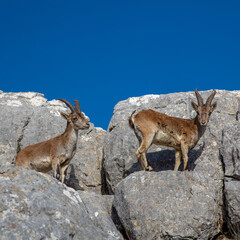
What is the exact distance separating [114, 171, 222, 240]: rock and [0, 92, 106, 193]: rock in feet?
13.0

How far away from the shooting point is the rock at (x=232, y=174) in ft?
33.9

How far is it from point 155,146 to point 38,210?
6.80 metres

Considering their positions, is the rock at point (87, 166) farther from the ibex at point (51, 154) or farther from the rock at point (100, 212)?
the rock at point (100, 212)

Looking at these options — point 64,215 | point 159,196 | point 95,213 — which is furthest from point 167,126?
point 64,215

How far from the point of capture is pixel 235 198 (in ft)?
34.3

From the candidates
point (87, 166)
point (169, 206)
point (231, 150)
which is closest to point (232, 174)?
point (231, 150)

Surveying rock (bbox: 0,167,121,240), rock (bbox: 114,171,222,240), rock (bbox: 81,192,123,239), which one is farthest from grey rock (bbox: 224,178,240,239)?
rock (bbox: 0,167,121,240)

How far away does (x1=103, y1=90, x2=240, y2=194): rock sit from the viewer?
516 inches

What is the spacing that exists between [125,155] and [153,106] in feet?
8.22

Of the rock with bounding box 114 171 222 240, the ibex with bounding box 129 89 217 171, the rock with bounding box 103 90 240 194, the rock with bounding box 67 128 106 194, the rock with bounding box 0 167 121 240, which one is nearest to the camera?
the rock with bounding box 0 167 121 240

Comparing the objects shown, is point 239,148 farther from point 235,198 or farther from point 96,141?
point 96,141

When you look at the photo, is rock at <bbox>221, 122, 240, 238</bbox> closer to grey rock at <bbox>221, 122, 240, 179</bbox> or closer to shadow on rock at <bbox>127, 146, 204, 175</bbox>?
grey rock at <bbox>221, 122, 240, 179</bbox>

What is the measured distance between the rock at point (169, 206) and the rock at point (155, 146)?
190 cm

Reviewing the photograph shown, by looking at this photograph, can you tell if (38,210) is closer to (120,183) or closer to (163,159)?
(120,183)
